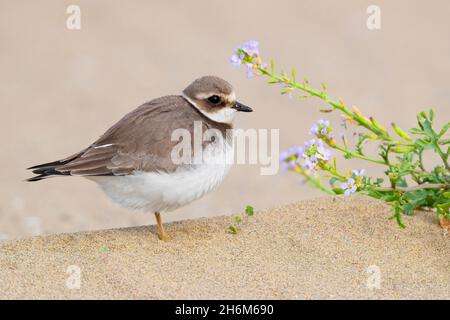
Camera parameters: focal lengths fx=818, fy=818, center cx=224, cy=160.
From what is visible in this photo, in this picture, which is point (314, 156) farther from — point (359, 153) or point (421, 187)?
point (421, 187)

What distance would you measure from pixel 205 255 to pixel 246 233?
1.88 ft

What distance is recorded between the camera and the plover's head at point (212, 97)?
7133 millimetres

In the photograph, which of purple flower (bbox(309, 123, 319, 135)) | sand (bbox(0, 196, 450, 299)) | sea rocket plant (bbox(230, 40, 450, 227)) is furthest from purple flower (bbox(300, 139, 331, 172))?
sand (bbox(0, 196, 450, 299))

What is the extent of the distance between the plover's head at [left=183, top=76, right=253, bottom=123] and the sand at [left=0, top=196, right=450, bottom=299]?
0.93m

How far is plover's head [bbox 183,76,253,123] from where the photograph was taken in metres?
7.13

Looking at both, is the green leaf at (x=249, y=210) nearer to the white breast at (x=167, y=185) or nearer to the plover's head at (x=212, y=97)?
the white breast at (x=167, y=185)

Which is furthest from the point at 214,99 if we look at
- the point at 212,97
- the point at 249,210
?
the point at 249,210

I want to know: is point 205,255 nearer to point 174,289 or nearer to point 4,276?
point 174,289

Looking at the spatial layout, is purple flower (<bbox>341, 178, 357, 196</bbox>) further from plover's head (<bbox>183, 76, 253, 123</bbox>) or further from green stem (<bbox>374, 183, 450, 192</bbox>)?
plover's head (<bbox>183, 76, 253, 123</bbox>)

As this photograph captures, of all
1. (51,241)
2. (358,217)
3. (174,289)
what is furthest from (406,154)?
(51,241)

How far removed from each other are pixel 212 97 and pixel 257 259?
5.42 ft

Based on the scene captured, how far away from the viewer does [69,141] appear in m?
12.7

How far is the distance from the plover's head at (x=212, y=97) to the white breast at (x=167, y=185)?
53 cm

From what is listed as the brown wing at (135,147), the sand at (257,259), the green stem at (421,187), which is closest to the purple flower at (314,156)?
the green stem at (421,187)
